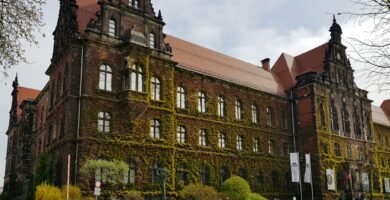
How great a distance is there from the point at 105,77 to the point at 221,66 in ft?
51.4

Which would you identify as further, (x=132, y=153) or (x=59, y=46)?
(x=59, y=46)

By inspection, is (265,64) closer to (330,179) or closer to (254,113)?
(254,113)

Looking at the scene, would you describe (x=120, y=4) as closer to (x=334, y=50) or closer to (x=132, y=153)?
(x=132, y=153)

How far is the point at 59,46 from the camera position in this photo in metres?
36.2

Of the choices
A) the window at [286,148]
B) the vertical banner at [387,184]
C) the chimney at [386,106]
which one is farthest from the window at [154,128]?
the chimney at [386,106]

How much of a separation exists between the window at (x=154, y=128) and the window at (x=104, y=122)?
3.73m

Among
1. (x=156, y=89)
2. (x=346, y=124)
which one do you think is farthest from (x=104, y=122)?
(x=346, y=124)

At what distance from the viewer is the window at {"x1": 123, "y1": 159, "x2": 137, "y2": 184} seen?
101 ft

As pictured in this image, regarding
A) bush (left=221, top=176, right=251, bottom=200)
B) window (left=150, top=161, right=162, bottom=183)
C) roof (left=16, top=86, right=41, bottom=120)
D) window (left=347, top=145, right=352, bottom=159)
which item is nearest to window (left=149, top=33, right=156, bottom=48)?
window (left=150, top=161, right=162, bottom=183)

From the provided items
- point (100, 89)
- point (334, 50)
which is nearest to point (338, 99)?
point (334, 50)

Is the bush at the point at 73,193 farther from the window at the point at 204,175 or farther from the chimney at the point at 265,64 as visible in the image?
the chimney at the point at 265,64

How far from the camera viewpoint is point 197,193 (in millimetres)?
31844

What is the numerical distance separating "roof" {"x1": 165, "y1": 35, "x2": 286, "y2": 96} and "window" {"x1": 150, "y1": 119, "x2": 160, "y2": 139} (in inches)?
261

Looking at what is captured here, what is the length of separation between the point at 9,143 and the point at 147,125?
36.2 meters
